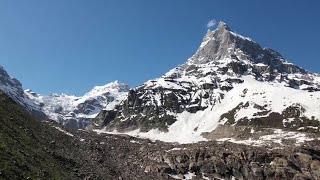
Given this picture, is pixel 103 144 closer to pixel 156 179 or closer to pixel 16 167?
pixel 156 179

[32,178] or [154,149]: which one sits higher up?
[154,149]

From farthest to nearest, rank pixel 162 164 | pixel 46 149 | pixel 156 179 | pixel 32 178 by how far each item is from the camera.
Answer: pixel 162 164
pixel 156 179
pixel 46 149
pixel 32 178

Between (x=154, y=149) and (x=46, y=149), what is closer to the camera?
(x=46, y=149)

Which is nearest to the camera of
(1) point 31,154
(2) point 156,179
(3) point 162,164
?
(1) point 31,154

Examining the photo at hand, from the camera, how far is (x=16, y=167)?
66.7 meters

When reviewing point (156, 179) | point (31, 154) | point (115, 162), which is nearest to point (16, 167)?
point (31, 154)

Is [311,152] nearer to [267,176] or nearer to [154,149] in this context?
[267,176]

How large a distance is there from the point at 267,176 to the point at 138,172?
165 feet

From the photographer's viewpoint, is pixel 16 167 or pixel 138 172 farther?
pixel 138 172

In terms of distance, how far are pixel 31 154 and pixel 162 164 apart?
89.6 m

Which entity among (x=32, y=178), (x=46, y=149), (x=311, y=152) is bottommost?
(x=32, y=178)

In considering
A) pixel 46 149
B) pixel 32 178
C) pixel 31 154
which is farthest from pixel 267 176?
pixel 32 178

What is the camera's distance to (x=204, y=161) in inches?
7067

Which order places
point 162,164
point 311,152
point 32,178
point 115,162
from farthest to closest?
point 311,152
point 162,164
point 115,162
point 32,178
